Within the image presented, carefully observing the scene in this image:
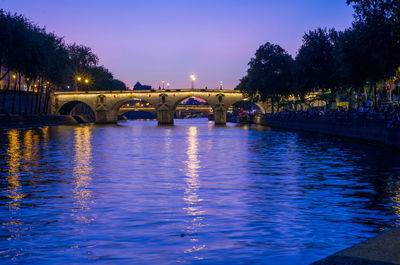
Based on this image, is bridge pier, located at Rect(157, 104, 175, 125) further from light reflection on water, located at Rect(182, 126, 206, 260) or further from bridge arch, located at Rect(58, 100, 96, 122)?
light reflection on water, located at Rect(182, 126, 206, 260)

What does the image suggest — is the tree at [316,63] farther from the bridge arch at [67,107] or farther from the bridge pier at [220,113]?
the bridge arch at [67,107]

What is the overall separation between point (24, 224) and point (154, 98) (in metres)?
137

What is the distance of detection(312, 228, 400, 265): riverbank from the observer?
6102 mm

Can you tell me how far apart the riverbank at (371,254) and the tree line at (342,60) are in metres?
20.0

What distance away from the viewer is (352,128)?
49.8 m

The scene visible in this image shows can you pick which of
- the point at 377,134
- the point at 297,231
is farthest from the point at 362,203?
the point at 377,134

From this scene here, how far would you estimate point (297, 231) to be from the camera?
10320mm

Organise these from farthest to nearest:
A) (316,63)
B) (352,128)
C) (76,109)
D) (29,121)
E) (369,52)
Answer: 1. (76,109)
2. (29,121)
3. (316,63)
4. (352,128)
5. (369,52)

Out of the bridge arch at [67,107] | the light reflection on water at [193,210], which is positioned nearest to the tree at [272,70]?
the bridge arch at [67,107]

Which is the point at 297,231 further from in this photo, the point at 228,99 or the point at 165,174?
the point at 228,99

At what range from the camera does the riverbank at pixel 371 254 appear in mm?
6102

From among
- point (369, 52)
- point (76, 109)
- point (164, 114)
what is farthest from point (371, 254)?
point (76, 109)

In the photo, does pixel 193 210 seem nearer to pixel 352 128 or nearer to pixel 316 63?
pixel 352 128

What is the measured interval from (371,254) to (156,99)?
14167 centimetres
